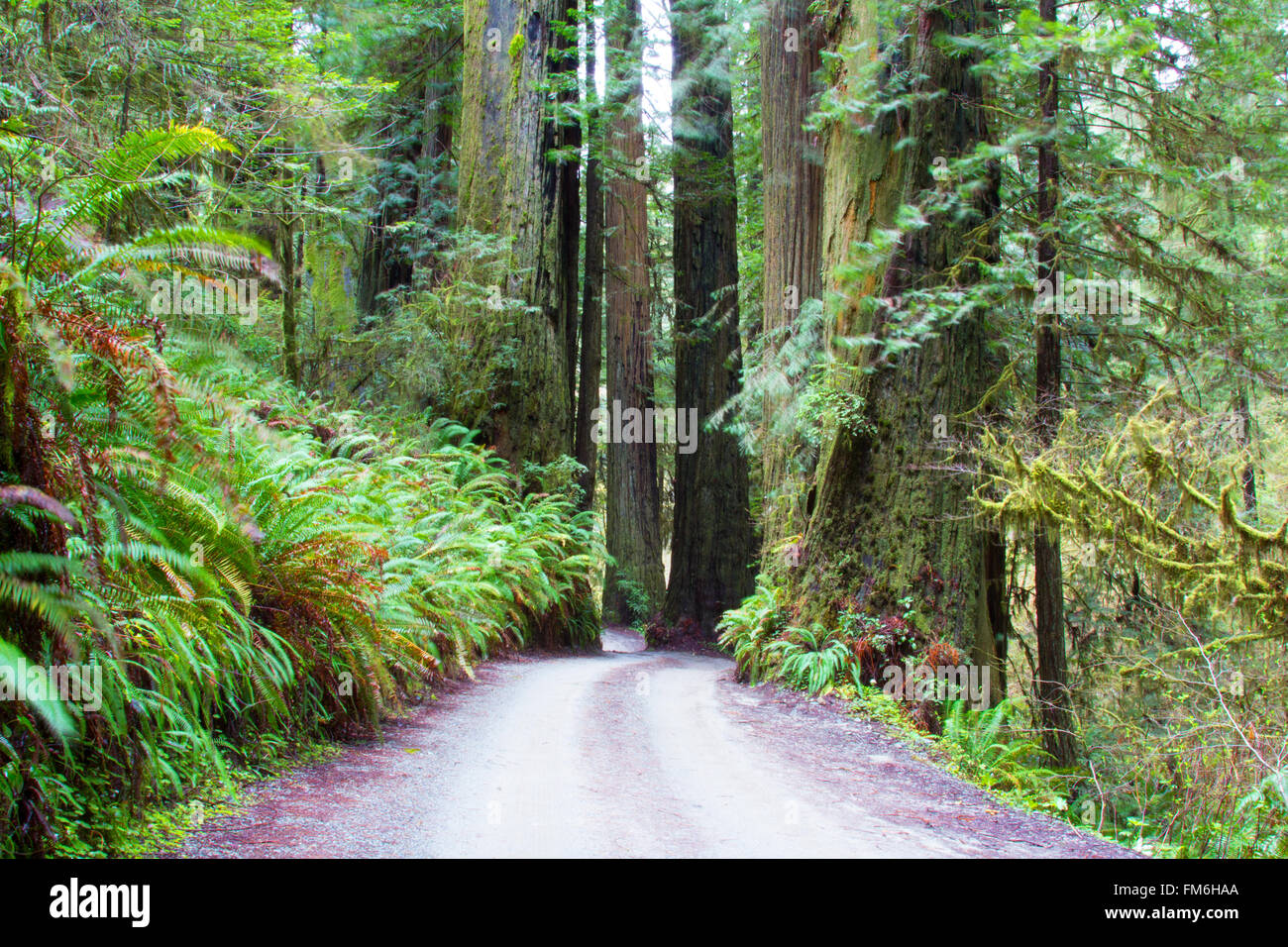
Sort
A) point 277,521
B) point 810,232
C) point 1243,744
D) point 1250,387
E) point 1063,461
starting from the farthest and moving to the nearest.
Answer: point 810,232
point 1250,387
point 1063,461
point 1243,744
point 277,521

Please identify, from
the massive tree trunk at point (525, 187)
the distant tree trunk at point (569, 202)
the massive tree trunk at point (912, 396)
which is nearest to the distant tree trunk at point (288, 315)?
the massive tree trunk at point (525, 187)

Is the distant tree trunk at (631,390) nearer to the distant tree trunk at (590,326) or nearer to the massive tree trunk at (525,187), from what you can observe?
the distant tree trunk at (590,326)

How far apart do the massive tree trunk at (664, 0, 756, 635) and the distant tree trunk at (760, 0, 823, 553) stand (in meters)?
3.82

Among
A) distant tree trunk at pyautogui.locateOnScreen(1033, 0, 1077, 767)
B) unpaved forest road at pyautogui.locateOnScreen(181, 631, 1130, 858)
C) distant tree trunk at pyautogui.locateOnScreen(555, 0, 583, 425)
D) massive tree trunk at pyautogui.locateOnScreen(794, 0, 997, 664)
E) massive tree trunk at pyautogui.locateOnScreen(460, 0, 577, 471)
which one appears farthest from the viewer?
distant tree trunk at pyautogui.locateOnScreen(555, 0, 583, 425)

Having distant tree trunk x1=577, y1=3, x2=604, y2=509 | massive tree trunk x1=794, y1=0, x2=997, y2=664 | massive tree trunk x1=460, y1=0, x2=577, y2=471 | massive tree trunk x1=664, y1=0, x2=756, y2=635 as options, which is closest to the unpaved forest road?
massive tree trunk x1=794, y1=0, x2=997, y2=664

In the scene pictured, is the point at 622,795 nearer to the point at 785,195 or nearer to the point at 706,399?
the point at 785,195

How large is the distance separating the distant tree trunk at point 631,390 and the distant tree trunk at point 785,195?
5391mm

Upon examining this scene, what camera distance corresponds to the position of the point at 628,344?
15656 millimetres

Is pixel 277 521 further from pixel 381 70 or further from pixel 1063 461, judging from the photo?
pixel 381 70

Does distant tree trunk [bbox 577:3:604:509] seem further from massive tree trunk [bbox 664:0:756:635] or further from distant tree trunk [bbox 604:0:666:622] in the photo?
distant tree trunk [bbox 604:0:666:622]

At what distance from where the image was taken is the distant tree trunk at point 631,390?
15.6 metres

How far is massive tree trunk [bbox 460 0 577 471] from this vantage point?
10.7 metres
